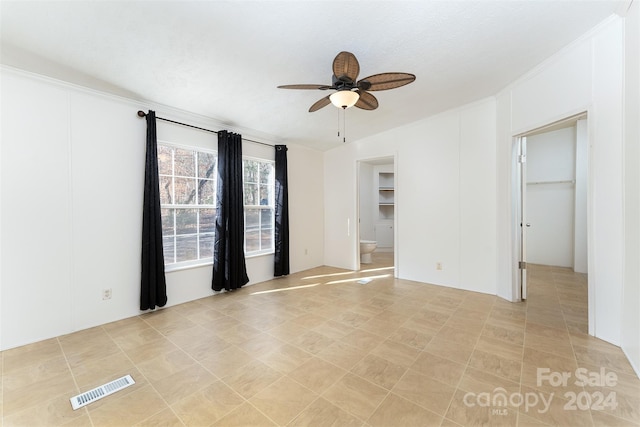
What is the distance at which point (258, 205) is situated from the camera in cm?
453

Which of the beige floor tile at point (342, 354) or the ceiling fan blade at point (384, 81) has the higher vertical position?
the ceiling fan blade at point (384, 81)

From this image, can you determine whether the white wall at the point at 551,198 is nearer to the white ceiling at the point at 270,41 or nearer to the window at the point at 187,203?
the white ceiling at the point at 270,41

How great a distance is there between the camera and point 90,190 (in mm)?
2734

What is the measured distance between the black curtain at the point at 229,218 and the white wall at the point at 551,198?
557 cm

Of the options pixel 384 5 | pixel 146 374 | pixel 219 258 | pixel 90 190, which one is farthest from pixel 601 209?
pixel 90 190

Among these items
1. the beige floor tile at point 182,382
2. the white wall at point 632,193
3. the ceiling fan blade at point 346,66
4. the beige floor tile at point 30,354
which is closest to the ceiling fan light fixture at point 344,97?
the ceiling fan blade at point 346,66

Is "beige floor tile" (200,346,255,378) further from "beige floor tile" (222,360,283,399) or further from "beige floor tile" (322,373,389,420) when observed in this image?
"beige floor tile" (322,373,389,420)

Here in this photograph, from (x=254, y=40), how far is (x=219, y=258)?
9.03ft

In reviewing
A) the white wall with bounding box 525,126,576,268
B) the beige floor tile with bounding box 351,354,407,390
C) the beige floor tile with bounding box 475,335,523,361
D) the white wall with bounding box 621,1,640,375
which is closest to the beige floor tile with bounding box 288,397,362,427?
the beige floor tile with bounding box 351,354,407,390

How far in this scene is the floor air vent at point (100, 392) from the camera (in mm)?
1666

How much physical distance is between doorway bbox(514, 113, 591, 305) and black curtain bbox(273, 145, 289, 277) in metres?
4.13

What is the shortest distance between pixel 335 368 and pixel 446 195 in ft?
9.88

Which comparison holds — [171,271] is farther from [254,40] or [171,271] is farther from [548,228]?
[548,228]

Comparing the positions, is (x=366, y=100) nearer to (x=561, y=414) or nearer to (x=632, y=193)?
(x=632, y=193)
